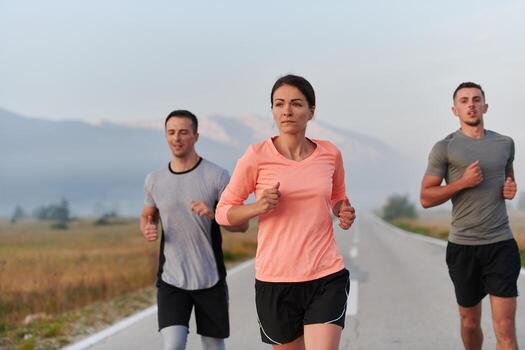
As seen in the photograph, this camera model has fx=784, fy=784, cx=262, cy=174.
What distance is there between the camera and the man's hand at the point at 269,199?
12.0 feet

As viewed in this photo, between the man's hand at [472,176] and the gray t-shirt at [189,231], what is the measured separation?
157cm

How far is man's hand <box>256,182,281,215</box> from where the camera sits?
12.0ft

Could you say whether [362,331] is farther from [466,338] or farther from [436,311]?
[466,338]

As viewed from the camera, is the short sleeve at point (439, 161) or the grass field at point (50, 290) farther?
the grass field at point (50, 290)

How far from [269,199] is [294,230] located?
31 cm

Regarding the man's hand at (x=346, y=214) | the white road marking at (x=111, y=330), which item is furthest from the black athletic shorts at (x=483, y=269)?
the white road marking at (x=111, y=330)

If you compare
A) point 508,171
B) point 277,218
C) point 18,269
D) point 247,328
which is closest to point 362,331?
point 247,328

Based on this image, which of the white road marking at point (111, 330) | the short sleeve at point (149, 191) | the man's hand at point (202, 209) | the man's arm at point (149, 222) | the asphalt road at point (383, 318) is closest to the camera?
the man's hand at point (202, 209)

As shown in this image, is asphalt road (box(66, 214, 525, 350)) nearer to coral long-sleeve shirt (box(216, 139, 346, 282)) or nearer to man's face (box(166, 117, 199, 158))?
man's face (box(166, 117, 199, 158))

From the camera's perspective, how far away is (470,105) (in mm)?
5332

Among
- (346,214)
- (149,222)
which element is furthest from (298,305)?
(149,222)

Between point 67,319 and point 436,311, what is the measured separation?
432cm

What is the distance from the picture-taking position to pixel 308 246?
3.88 meters

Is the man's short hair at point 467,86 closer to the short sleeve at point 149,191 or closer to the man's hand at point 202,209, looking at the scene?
the man's hand at point 202,209
